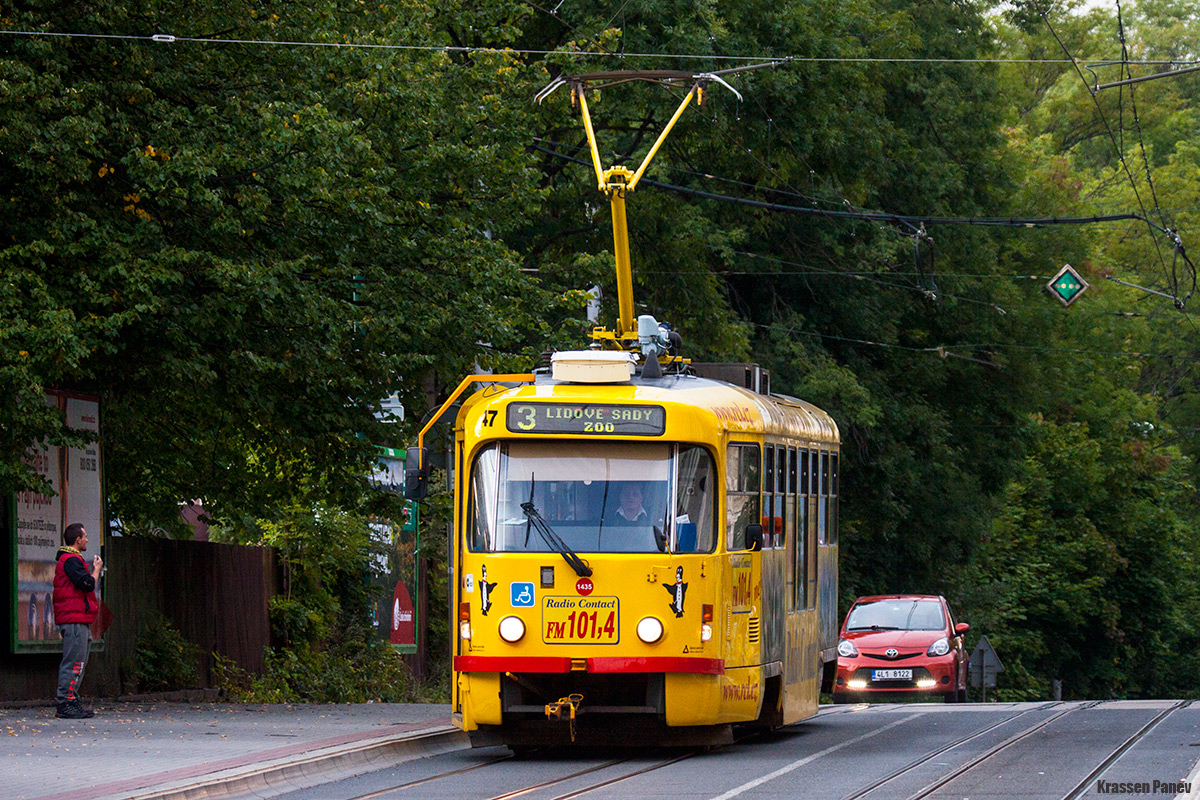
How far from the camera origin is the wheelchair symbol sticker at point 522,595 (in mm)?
14820

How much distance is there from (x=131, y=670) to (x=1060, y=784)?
458 inches

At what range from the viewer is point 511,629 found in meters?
14.8

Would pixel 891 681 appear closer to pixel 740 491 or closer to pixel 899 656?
pixel 899 656

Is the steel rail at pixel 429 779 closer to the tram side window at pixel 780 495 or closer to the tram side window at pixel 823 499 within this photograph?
the tram side window at pixel 780 495

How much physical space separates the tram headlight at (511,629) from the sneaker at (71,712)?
492 centimetres

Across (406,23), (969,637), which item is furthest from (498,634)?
(969,637)

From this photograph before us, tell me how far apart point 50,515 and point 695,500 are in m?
7.23

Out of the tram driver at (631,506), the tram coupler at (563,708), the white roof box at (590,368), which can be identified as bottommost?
the tram coupler at (563,708)

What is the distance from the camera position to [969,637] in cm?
4506

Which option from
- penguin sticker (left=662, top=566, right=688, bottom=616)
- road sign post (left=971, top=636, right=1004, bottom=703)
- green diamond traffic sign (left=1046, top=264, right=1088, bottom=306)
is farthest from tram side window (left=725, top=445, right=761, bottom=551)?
green diamond traffic sign (left=1046, top=264, right=1088, bottom=306)

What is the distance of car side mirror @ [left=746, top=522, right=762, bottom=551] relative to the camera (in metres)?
15.4

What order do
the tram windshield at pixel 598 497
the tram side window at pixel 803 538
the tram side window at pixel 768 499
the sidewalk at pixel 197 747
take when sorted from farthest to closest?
the tram side window at pixel 803 538
the tram side window at pixel 768 499
the tram windshield at pixel 598 497
the sidewalk at pixel 197 747

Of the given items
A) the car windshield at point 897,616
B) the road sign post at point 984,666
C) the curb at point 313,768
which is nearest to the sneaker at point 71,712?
the curb at point 313,768

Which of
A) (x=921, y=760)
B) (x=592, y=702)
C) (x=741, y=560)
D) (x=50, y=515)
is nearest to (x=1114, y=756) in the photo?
(x=921, y=760)
